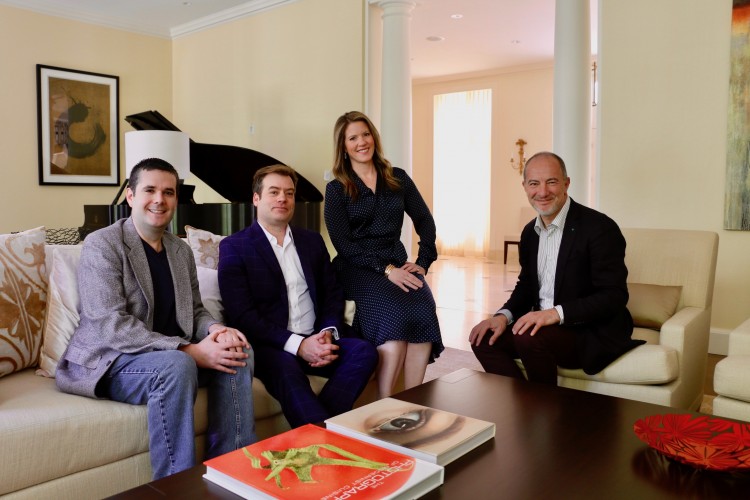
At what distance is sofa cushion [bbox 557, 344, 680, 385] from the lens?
2.36m

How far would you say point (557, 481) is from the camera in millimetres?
1276

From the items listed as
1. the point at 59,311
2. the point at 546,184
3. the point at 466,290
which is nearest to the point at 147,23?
the point at 466,290

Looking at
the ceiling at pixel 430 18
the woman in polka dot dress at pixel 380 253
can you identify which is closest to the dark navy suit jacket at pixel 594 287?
the woman in polka dot dress at pixel 380 253

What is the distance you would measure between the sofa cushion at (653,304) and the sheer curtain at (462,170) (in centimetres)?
767

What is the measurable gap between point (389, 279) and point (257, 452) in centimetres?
146

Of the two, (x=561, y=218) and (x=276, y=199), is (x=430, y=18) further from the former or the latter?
(x=276, y=199)

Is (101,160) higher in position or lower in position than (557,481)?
higher

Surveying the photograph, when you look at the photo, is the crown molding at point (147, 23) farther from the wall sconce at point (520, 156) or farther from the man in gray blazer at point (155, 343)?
the man in gray blazer at point (155, 343)

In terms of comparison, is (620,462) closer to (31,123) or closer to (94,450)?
(94,450)

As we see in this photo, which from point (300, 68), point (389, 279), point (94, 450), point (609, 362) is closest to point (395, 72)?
point (300, 68)

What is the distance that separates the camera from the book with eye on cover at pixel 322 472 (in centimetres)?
113

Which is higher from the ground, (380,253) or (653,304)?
(380,253)

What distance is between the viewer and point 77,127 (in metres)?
7.24

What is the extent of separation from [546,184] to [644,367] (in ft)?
2.67
